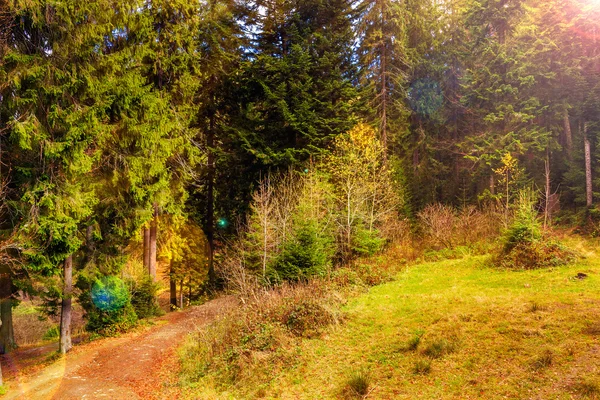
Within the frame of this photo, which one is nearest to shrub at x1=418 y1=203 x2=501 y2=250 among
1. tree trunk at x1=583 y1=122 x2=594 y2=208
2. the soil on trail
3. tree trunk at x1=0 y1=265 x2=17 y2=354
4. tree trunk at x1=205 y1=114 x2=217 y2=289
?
tree trunk at x1=583 y1=122 x2=594 y2=208

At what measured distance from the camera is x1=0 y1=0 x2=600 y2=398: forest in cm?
1055

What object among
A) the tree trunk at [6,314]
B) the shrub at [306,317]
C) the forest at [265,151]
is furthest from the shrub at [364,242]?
the tree trunk at [6,314]

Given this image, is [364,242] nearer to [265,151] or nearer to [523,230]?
[523,230]

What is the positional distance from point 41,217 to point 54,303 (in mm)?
5220

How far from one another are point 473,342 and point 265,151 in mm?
13427

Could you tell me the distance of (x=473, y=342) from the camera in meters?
7.70

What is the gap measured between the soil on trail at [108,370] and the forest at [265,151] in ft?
2.82

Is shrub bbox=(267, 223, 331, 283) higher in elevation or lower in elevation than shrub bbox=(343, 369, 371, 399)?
higher

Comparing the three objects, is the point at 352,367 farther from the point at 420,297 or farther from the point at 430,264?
the point at 430,264

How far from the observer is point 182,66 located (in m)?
16.9

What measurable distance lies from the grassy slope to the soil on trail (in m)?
3.98

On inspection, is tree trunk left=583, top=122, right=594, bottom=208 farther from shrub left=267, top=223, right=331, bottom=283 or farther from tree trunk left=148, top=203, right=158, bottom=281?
tree trunk left=148, top=203, right=158, bottom=281

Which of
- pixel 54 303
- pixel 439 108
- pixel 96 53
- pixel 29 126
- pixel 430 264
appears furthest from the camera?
pixel 439 108

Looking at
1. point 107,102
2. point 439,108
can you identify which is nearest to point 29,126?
point 107,102
